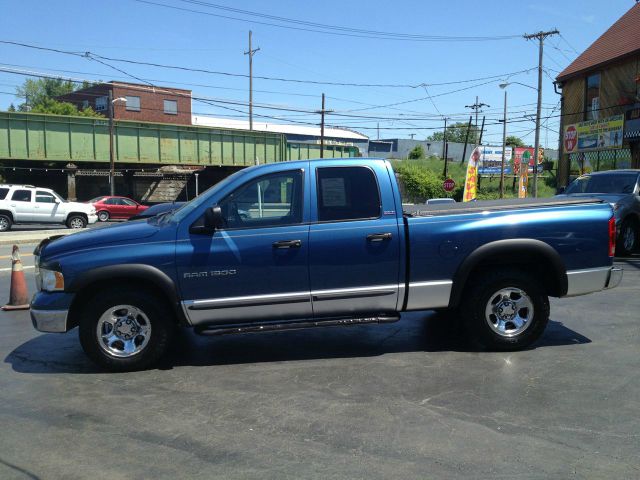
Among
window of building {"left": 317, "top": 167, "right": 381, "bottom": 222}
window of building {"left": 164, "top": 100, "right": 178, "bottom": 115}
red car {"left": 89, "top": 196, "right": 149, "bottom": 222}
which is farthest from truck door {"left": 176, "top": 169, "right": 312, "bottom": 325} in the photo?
window of building {"left": 164, "top": 100, "right": 178, "bottom": 115}

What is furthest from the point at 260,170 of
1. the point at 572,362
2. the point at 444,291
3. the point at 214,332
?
the point at 572,362

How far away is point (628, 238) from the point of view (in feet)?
40.0

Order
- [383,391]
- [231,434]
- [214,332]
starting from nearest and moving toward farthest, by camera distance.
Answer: [231,434], [383,391], [214,332]

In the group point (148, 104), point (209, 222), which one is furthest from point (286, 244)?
point (148, 104)

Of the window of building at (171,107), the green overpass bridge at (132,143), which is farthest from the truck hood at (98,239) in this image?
the window of building at (171,107)

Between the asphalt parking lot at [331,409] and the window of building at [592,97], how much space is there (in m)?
25.8

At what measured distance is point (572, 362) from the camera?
5.46m

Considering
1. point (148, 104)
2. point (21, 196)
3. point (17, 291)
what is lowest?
point (17, 291)

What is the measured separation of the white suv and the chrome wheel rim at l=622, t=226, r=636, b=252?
21.8 metres

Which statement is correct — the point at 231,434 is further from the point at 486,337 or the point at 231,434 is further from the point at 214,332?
the point at 486,337

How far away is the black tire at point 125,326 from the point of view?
524 centimetres

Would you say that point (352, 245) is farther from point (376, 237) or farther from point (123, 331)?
point (123, 331)

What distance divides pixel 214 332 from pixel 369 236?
1691mm

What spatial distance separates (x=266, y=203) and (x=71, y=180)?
38222 mm
